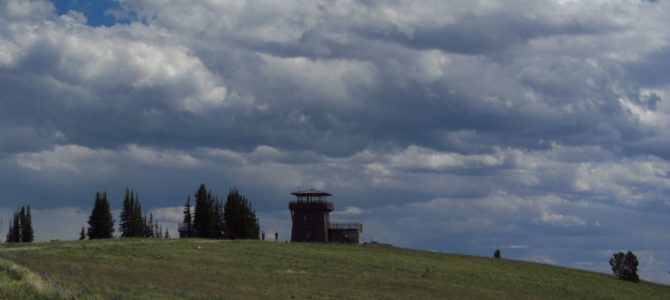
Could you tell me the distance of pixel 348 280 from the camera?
62.7 m

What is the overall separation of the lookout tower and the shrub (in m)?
40.1

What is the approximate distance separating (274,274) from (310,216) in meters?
56.9

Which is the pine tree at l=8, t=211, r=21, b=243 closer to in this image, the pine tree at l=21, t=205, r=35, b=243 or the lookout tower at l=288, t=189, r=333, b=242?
the pine tree at l=21, t=205, r=35, b=243

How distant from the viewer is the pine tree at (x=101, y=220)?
132325mm

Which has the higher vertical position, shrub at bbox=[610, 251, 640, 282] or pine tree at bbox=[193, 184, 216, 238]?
pine tree at bbox=[193, 184, 216, 238]

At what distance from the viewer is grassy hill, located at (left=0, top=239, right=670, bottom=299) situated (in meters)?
41.0

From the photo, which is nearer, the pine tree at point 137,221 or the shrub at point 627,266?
the shrub at point 627,266

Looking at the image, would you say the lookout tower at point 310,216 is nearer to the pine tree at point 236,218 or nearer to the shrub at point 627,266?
the pine tree at point 236,218

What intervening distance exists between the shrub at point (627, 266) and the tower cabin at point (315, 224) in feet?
117

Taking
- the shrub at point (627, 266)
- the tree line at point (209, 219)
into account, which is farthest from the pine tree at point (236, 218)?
the shrub at point (627, 266)

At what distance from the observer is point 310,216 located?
118m

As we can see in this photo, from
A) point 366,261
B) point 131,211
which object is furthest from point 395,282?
point 131,211

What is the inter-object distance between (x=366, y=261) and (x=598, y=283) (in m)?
30.4

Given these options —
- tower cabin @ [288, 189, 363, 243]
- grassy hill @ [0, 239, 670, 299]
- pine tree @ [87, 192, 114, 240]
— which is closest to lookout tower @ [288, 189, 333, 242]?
tower cabin @ [288, 189, 363, 243]
